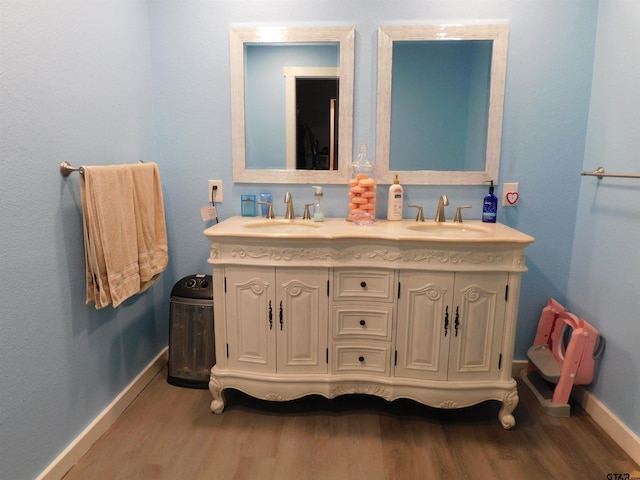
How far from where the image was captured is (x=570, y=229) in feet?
7.09

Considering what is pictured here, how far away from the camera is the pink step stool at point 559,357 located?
1875 mm

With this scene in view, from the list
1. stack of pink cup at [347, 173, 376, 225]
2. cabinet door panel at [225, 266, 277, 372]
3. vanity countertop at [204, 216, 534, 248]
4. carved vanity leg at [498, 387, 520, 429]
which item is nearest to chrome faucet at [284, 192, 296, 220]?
vanity countertop at [204, 216, 534, 248]

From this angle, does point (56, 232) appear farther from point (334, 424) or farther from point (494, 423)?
point (494, 423)

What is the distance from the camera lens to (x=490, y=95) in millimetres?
2064

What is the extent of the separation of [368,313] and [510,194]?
3.25ft

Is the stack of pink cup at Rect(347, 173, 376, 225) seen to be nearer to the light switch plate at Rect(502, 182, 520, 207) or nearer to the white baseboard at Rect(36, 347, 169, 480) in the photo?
the light switch plate at Rect(502, 182, 520, 207)

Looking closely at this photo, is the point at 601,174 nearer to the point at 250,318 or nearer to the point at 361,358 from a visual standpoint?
the point at 361,358

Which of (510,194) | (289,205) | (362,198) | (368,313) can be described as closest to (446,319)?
(368,313)

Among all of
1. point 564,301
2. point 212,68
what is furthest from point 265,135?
point 564,301

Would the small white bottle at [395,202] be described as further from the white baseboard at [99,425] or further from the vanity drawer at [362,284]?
the white baseboard at [99,425]

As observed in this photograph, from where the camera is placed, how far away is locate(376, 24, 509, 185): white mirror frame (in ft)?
6.61

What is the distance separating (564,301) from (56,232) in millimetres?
2373

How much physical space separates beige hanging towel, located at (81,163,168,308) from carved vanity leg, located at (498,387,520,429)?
1663 mm

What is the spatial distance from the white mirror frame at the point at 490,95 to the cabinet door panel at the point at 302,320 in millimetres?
710
